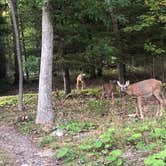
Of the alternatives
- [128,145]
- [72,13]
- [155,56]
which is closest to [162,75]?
[155,56]

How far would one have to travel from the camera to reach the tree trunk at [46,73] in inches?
541

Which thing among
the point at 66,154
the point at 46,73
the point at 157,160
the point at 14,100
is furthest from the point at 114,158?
the point at 14,100

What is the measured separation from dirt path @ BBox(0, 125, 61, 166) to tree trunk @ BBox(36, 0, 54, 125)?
0.98 m

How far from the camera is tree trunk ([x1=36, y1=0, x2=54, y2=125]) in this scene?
1373 cm

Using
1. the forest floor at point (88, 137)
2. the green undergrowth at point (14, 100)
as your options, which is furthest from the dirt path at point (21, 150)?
the green undergrowth at point (14, 100)

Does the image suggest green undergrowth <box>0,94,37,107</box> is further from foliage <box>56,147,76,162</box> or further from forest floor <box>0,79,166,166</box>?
foliage <box>56,147,76,162</box>

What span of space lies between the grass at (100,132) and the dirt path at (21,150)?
0.25m

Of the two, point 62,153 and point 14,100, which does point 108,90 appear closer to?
point 14,100

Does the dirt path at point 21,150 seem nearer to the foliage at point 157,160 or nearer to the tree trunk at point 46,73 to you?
the tree trunk at point 46,73

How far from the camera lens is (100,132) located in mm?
11531

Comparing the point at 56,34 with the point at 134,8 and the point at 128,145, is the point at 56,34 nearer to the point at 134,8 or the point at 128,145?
the point at 134,8

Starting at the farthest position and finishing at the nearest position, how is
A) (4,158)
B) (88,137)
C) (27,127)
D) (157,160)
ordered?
(27,127)
(88,137)
(4,158)
(157,160)

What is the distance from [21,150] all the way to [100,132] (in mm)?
1964

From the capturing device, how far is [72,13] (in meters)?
15.7
